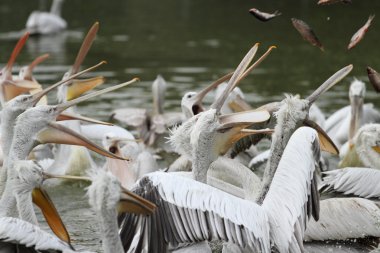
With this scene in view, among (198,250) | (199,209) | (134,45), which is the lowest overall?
(134,45)

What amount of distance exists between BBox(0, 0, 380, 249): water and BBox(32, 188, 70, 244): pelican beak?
1009mm

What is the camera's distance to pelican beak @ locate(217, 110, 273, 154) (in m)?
4.48

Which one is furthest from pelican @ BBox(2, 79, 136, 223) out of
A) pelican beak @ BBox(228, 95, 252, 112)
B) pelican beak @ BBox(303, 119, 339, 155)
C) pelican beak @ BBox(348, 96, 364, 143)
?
pelican beak @ BBox(348, 96, 364, 143)

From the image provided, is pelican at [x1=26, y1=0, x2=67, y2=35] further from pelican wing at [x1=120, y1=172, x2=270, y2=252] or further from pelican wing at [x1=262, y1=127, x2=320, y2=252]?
pelican wing at [x1=262, y1=127, x2=320, y2=252]

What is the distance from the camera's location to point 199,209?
3.77m

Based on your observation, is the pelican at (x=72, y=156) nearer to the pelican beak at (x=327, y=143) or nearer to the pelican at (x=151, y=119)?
the pelican at (x=151, y=119)

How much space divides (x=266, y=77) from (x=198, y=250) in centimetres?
688

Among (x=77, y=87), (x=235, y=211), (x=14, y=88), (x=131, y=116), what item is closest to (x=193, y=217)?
(x=235, y=211)

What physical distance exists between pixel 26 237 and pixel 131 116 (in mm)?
4204

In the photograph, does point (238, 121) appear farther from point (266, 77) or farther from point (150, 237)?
point (266, 77)

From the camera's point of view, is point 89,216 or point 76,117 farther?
point 89,216

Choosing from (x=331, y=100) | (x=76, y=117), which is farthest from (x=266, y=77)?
(x=76, y=117)

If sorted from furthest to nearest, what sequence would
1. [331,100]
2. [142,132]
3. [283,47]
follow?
[283,47] → [331,100] → [142,132]

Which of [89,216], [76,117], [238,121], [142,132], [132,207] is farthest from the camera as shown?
[142,132]
